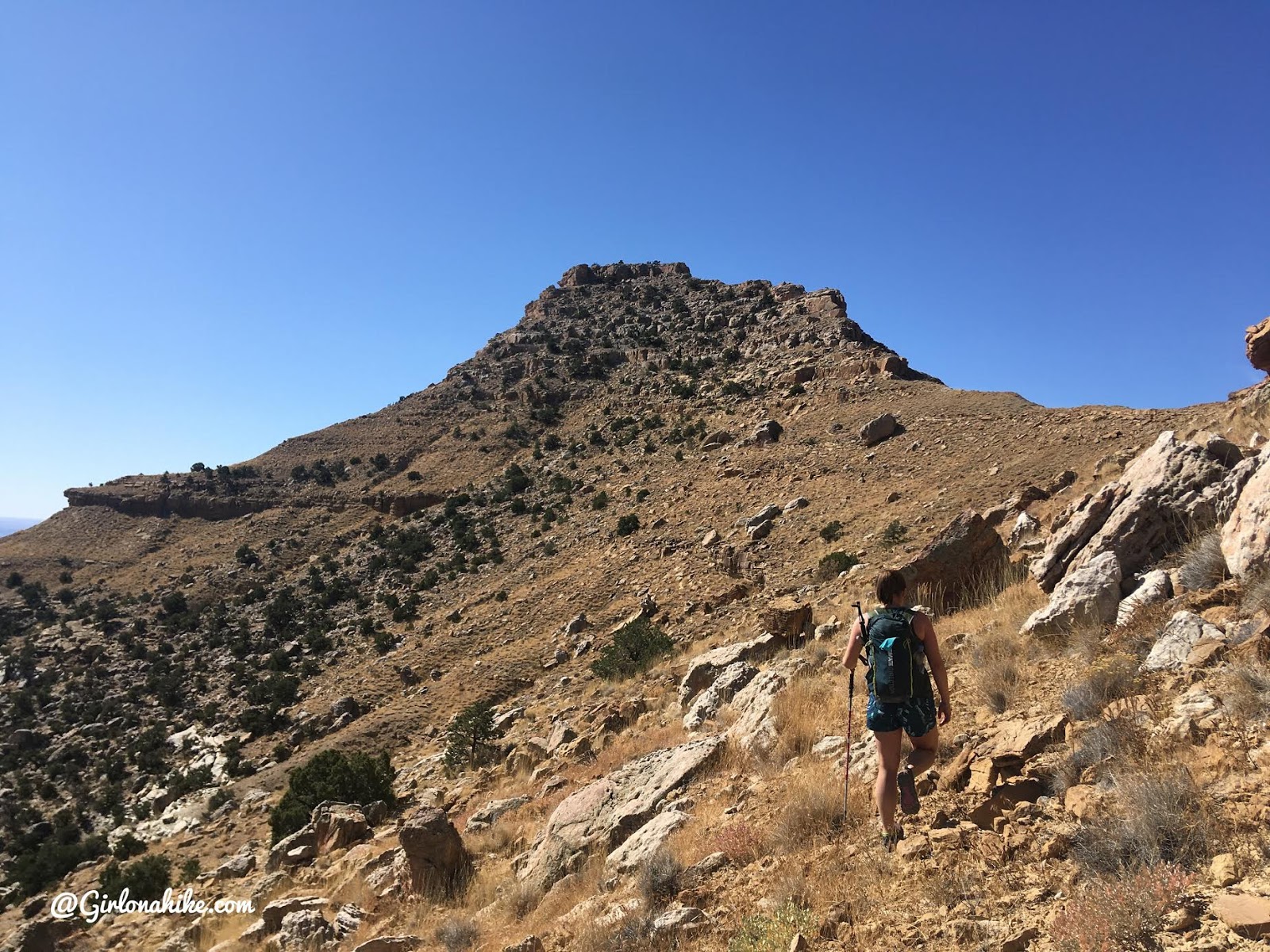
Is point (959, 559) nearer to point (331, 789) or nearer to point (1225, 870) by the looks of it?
point (1225, 870)

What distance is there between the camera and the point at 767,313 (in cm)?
6606

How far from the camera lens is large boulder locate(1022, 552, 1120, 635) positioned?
6223 mm

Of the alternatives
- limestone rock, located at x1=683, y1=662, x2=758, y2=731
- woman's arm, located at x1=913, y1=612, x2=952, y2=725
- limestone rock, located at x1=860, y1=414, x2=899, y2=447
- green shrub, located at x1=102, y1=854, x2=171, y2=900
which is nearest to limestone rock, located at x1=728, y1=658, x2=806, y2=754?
limestone rock, located at x1=683, y1=662, x2=758, y2=731

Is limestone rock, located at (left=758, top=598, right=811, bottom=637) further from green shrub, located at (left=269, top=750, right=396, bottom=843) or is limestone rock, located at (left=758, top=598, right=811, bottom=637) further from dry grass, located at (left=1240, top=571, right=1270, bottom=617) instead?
green shrub, located at (left=269, top=750, right=396, bottom=843)

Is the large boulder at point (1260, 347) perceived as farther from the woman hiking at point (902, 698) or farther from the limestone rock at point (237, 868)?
the limestone rock at point (237, 868)

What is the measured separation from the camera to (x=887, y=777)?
14.6 ft

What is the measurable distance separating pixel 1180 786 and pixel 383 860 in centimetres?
880

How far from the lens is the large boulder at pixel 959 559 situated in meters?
10.1

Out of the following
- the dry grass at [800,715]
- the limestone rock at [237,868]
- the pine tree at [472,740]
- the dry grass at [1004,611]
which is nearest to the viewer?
the dry grass at [800,715]

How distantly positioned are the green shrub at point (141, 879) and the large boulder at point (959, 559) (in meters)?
15.3

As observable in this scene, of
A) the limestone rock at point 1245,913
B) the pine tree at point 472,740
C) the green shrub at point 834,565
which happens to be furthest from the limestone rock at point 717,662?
the limestone rock at point 1245,913

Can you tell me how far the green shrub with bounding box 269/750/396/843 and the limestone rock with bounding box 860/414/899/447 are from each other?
75.5 ft

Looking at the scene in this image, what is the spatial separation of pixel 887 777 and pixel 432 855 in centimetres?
550

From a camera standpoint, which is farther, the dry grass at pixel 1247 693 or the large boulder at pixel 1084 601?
the large boulder at pixel 1084 601
